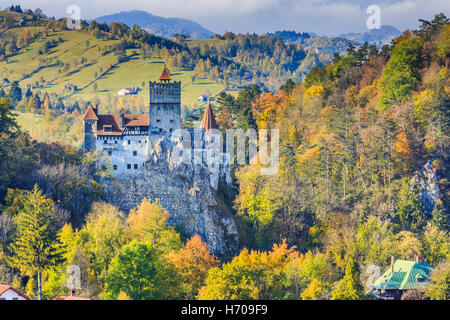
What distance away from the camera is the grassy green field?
116 meters

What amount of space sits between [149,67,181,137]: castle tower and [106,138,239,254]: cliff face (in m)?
1.37

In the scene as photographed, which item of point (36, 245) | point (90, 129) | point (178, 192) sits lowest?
point (36, 245)

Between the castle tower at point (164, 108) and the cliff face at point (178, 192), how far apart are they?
137 centimetres

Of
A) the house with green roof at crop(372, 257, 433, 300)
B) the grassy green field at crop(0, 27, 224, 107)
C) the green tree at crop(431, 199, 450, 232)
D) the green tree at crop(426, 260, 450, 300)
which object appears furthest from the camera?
the grassy green field at crop(0, 27, 224, 107)

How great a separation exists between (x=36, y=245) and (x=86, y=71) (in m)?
76.6

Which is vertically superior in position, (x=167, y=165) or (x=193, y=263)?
(x=167, y=165)

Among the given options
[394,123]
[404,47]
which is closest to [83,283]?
[394,123]

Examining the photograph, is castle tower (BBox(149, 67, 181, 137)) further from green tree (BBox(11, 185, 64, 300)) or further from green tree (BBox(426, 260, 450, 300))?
green tree (BBox(426, 260, 450, 300))

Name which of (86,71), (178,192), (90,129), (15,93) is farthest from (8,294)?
(86,71)

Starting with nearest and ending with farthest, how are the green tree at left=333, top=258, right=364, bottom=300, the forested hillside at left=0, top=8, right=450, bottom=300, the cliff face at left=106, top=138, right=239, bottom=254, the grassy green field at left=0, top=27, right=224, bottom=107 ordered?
1. the green tree at left=333, top=258, right=364, bottom=300
2. the forested hillside at left=0, top=8, right=450, bottom=300
3. the cliff face at left=106, top=138, right=239, bottom=254
4. the grassy green field at left=0, top=27, right=224, bottom=107

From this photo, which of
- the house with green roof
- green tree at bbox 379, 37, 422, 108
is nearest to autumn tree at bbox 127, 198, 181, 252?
the house with green roof

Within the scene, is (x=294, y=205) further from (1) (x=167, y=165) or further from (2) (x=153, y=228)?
(2) (x=153, y=228)

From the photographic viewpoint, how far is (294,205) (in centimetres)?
6662
